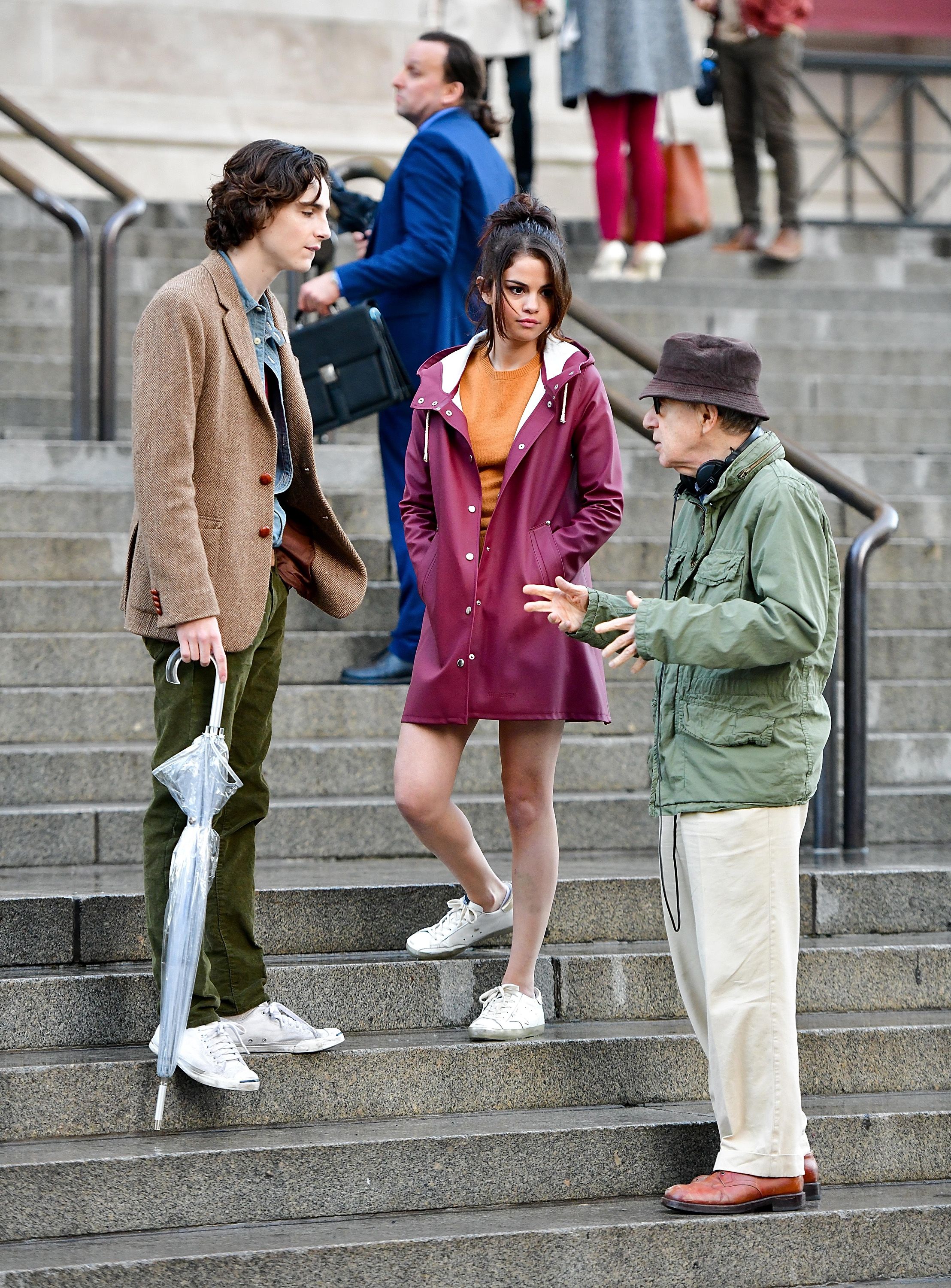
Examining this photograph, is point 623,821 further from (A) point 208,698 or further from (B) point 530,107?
(B) point 530,107

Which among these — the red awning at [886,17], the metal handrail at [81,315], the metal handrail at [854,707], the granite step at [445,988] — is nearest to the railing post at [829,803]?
the metal handrail at [854,707]

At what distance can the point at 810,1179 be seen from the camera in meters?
3.61

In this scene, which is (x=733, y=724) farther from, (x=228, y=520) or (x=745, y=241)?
(x=745, y=241)

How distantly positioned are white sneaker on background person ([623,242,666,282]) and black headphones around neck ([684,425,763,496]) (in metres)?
5.34

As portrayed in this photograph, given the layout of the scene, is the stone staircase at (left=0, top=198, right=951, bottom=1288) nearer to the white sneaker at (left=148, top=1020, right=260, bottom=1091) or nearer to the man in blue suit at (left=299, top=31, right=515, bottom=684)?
the white sneaker at (left=148, top=1020, right=260, bottom=1091)

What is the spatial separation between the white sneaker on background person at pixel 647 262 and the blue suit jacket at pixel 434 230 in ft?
10.3

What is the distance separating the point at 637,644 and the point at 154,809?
110 centimetres

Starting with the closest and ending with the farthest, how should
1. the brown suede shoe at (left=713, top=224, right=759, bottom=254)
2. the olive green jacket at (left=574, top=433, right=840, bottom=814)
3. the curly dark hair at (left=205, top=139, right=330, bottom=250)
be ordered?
the olive green jacket at (left=574, top=433, right=840, bottom=814) → the curly dark hair at (left=205, top=139, right=330, bottom=250) → the brown suede shoe at (left=713, top=224, right=759, bottom=254)

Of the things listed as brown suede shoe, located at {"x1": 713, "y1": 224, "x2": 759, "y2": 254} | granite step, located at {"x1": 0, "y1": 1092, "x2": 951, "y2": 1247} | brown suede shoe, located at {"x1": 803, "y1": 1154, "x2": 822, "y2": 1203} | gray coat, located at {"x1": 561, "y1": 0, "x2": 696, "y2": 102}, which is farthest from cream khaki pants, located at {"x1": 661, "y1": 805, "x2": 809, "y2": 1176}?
brown suede shoe, located at {"x1": 713, "y1": 224, "x2": 759, "y2": 254}

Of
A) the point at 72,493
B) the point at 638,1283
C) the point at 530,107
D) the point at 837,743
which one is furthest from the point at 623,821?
the point at 530,107

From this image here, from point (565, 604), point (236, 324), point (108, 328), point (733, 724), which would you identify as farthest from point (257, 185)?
point (108, 328)

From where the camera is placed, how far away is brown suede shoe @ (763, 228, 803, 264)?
913 cm

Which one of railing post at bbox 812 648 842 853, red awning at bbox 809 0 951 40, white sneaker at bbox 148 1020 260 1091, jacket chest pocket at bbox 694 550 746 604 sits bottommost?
white sneaker at bbox 148 1020 260 1091

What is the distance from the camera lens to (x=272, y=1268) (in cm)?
333
